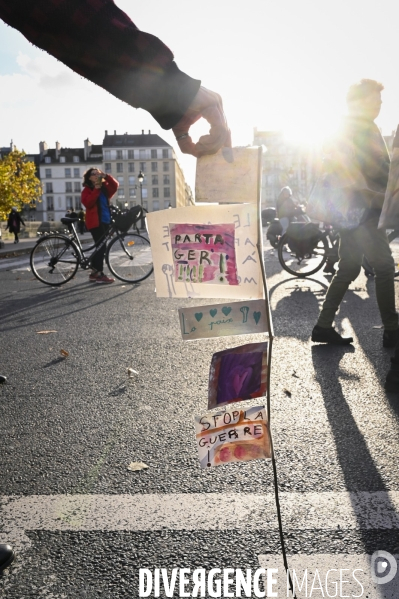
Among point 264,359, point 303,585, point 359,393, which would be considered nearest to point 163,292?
point 264,359

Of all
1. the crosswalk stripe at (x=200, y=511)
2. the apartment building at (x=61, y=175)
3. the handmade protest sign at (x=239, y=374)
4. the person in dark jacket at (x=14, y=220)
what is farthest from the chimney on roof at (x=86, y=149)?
the handmade protest sign at (x=239, y=374)

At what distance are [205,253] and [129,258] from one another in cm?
891

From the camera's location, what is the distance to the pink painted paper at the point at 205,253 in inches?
66.8

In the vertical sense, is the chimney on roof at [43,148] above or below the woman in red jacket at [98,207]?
above

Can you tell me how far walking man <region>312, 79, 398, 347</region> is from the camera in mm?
4793

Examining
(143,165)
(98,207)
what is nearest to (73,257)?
(98,207)

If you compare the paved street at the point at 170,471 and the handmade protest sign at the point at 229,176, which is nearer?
the handmade protest sign at the point at 229,176

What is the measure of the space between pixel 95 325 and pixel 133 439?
3.45 metres

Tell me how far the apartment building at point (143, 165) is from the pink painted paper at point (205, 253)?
122m

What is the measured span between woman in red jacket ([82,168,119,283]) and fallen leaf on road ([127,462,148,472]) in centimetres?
772

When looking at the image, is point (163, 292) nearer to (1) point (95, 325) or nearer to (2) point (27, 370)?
(2) point (27, 370)

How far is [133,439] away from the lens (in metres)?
3.00

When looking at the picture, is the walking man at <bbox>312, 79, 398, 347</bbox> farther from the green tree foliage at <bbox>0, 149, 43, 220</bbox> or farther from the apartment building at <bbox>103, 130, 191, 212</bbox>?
the apartment building at <bbox>103, 130, 191, 212</bbox>

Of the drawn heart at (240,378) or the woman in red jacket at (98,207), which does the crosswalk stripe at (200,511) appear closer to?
the drawn heart at (240,378)
